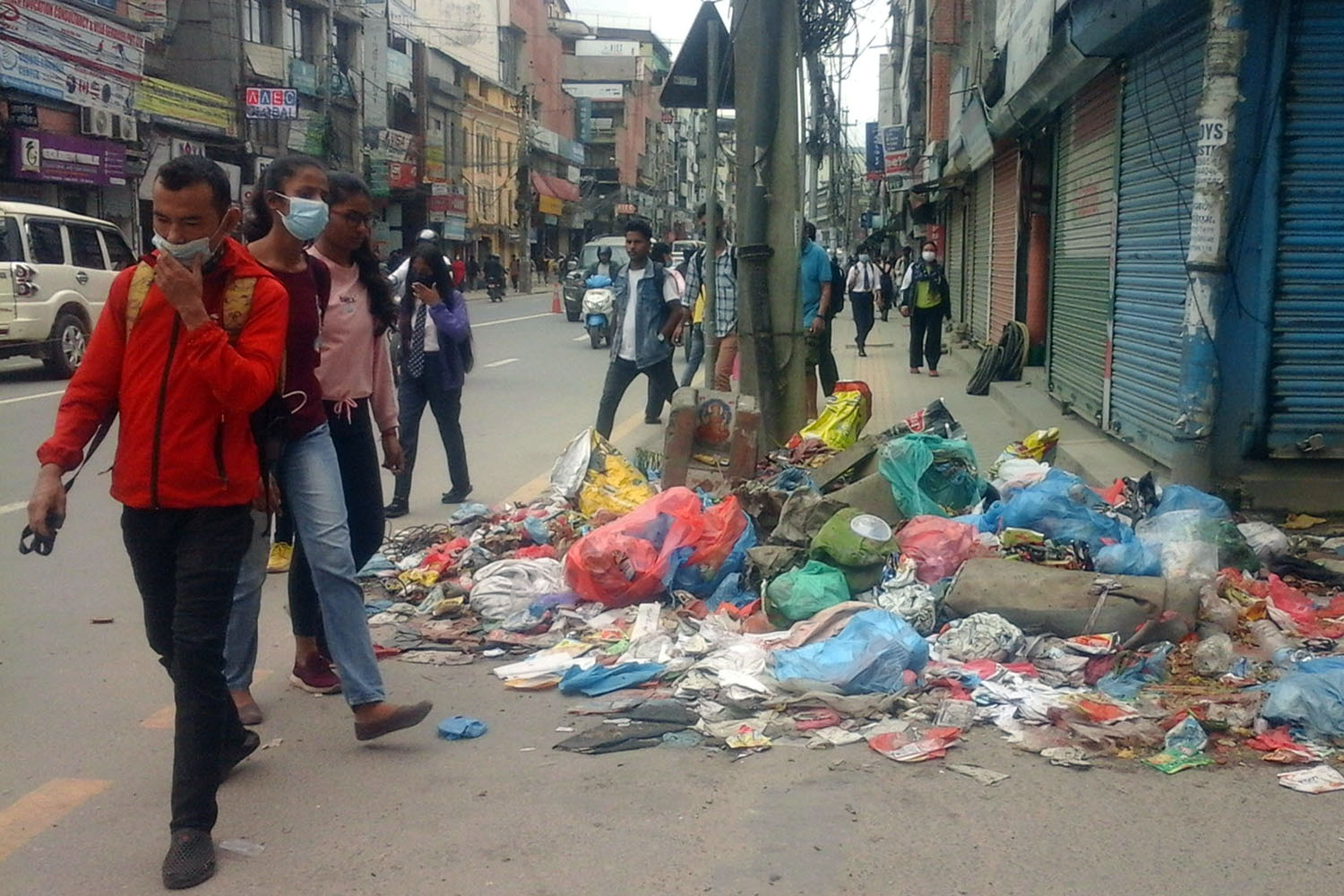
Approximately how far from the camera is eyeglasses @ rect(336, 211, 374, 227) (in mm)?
4668

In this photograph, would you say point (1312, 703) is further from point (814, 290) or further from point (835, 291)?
point (835, 291)

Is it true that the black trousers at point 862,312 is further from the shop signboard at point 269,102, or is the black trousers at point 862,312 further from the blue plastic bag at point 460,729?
the shop signboard at point 269,102

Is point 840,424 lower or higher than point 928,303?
lower

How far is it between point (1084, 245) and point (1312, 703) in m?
7.86

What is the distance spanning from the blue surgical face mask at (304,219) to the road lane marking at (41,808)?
181cm

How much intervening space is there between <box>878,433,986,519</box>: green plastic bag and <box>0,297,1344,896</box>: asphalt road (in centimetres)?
272

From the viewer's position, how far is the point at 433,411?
8.29 m

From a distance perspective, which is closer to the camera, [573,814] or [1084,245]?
[573,814]

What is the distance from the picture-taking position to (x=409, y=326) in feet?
26.8

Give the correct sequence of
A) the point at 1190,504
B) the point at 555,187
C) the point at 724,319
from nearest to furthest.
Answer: the point at 1190,504, the point at 724,319, the point at 555,187

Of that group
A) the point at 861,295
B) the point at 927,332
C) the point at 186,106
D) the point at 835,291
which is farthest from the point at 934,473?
the point at 186,106

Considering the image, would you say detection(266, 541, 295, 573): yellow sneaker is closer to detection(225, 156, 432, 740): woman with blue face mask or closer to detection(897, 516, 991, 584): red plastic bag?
detection(225, 156, 432, 740): woman with blue face mask

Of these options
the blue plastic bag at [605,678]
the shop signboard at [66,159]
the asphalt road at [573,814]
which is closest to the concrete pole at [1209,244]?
the asphalt road at [573,814]

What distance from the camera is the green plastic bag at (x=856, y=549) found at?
5.75 metres
